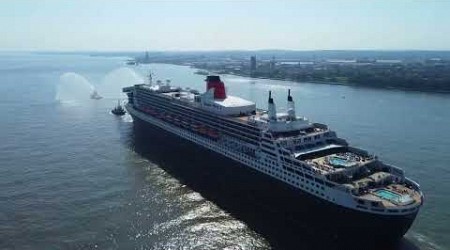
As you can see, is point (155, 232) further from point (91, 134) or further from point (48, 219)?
point (91, 134)

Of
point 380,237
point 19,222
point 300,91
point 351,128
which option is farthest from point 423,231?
point 300,91

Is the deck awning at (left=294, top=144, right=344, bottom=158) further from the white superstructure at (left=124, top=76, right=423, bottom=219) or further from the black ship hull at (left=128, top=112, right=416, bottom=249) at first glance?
the black ship hull at (left=128, top=112, right=416, bottom=249)

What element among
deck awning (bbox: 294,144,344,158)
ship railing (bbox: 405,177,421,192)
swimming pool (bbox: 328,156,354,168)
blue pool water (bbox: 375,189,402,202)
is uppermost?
deck awning (bbox: 294,144,344,158)

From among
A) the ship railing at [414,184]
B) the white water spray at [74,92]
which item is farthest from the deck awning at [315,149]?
the white water spray at [74,92]

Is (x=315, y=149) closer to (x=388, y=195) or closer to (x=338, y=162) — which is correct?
(x=338, y=162)

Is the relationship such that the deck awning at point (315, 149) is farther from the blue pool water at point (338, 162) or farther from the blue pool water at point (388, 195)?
the blue pool water at point (388, 195)

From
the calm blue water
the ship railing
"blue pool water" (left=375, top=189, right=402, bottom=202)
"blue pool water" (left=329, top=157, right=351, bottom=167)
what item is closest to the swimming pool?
"blue pool water" (left=329, top=157, right=351, bottom=167)

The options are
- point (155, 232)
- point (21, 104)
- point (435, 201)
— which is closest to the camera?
point (155, 232)
